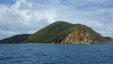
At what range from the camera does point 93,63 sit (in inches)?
2569

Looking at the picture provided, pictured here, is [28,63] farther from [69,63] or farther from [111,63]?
[111,63]

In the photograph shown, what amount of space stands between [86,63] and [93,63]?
64.6 inches

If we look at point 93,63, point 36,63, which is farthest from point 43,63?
point 93,63

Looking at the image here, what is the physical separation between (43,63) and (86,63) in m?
10.5

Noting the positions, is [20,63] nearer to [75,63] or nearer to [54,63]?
[54,63]

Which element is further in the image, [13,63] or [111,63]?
[13,63]

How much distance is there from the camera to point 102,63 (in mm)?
64875

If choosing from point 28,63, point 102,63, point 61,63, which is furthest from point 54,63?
point 102,63

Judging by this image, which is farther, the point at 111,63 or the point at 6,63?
the point at 6,63

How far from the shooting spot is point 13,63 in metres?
68.7

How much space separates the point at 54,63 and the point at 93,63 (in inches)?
373

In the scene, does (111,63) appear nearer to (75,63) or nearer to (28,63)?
(75,63)

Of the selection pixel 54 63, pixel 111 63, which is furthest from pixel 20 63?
pixel 111 63

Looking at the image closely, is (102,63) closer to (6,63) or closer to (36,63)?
(36,63)
